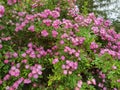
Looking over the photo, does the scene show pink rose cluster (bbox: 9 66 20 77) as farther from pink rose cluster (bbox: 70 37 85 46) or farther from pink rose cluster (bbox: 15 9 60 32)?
pink rose cluster (bbox: 70 37 85 46)

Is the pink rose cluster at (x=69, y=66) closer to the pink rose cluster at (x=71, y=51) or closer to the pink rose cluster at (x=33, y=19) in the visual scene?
the pink rose cluster at (x=71, y=51)

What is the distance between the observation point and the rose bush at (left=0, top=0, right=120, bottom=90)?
3.09m

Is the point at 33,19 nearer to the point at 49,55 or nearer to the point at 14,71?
the point at 49,55

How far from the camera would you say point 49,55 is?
3.28 metres

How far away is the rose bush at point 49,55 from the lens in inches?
121

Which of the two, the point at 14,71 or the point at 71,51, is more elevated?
the point at 71,51

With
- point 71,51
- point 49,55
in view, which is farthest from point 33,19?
point 71,51

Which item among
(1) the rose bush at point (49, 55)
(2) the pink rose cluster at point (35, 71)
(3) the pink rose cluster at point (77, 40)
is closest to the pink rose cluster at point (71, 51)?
(1) the rose bush at point (49, 55)

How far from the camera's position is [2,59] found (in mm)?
3207

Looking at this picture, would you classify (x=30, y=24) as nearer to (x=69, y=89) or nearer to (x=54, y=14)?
(x=54, y=14)

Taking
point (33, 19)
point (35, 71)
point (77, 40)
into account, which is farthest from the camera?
point (33, 19)

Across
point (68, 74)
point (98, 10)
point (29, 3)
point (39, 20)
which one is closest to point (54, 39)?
point (39, 20)

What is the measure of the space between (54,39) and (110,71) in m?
0.61

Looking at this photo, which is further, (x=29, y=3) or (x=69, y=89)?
(x=29, y=3)
